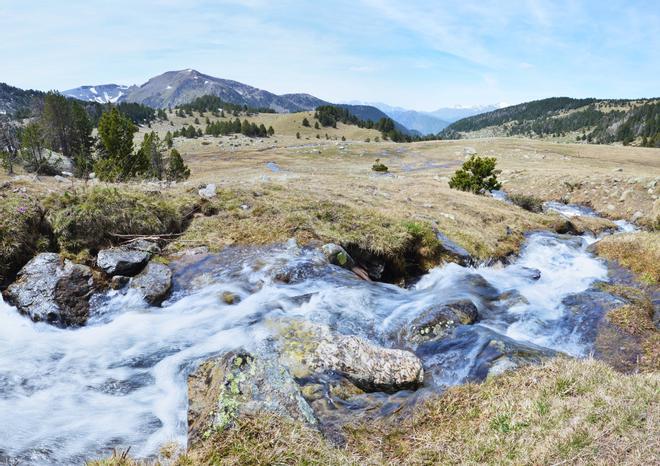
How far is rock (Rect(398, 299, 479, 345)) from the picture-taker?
9.31 metres

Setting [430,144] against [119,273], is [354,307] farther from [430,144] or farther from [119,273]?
[430,144]

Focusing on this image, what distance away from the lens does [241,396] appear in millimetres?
5695

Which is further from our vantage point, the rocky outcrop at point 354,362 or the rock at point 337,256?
the rock at point 337,256

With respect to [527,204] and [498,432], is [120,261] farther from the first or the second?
[527,204]

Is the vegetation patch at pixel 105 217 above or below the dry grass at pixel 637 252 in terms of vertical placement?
above

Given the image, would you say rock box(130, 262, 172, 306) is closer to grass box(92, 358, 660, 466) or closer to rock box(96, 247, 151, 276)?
rock box(96, 247, 151, 276)

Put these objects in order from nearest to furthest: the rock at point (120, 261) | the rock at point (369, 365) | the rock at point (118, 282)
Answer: the rock at point (369, 365) < the rock at point (118, 282) < the rock at point (120, 261)

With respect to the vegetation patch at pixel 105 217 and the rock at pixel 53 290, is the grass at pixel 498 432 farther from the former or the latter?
the vegetation patch at pixel 105 217

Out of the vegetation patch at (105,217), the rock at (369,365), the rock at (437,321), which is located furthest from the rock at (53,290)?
the rock at (437,321)

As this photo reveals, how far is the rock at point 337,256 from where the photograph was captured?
13.8m

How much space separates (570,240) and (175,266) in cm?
2065

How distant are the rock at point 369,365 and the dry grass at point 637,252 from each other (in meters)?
12.7

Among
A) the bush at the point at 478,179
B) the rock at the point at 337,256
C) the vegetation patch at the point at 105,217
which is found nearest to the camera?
the vegetation patch at the point at 105,217

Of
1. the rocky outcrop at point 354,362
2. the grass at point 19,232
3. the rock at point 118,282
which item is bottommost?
the rock at point 118,282
